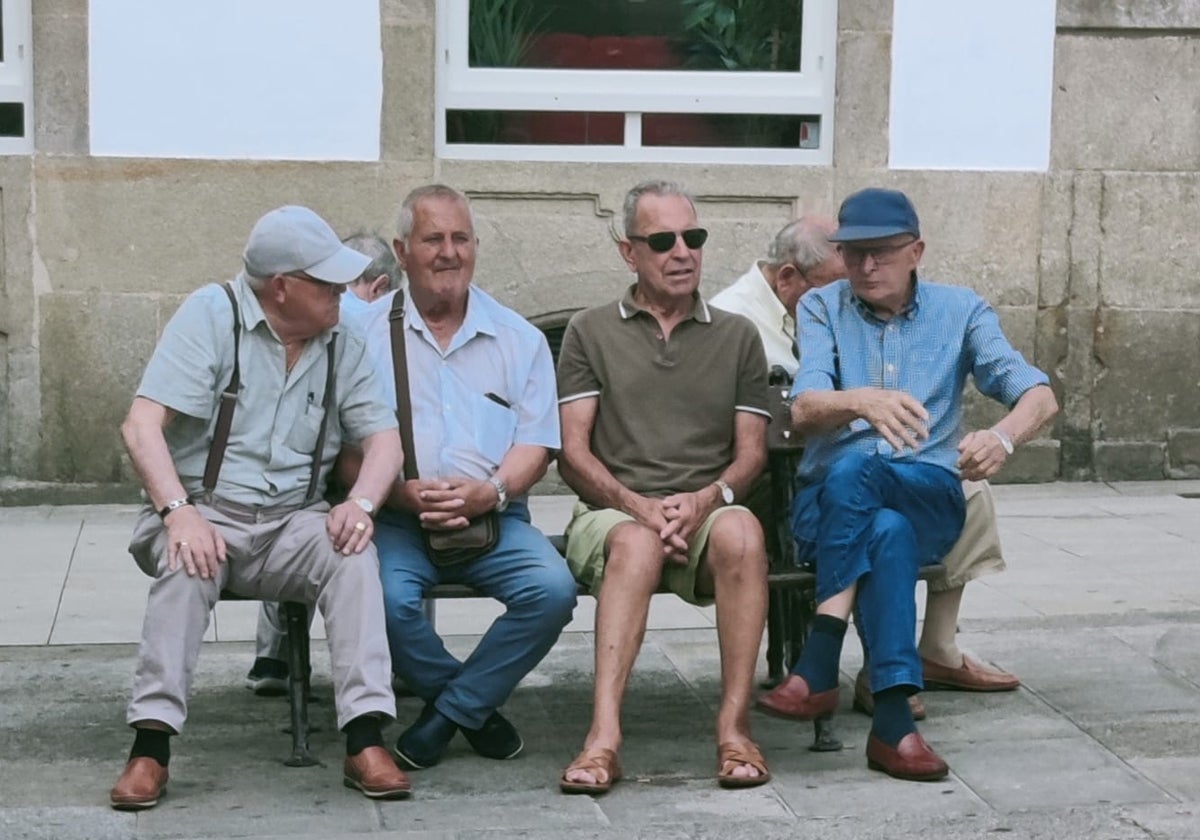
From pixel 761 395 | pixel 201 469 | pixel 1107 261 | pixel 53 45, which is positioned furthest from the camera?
pixel 1107 261

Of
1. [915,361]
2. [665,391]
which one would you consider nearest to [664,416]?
[665,391]

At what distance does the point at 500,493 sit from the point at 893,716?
112 cm

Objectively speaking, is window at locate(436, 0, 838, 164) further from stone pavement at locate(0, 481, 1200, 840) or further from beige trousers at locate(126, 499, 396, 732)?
beige trousers at locate(126, 499, 396, 732)

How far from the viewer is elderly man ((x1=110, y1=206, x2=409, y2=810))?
5020 millimetres

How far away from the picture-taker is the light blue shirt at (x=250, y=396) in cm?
518

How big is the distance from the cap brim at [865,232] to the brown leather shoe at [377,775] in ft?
5.75

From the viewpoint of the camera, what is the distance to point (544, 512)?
893cm

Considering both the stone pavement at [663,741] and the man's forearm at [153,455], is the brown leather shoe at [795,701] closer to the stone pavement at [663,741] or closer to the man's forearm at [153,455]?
the stone pavement at [663,741]

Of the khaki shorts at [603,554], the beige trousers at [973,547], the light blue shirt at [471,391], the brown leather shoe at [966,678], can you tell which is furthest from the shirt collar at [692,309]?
the brown leather shoe at [966,678]

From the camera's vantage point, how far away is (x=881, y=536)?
5324 millimetres

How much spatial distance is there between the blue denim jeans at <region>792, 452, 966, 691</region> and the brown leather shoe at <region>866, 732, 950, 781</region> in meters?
0.14

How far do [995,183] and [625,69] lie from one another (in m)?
1.68

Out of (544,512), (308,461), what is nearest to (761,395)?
(308,461)

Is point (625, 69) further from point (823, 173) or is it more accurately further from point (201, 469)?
point (201, 469)
